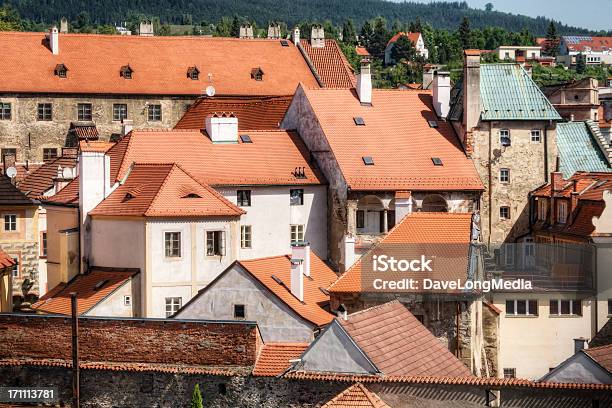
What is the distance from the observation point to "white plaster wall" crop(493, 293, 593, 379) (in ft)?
174

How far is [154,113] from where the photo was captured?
266 feet

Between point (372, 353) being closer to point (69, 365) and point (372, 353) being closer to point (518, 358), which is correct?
point (69, 365)

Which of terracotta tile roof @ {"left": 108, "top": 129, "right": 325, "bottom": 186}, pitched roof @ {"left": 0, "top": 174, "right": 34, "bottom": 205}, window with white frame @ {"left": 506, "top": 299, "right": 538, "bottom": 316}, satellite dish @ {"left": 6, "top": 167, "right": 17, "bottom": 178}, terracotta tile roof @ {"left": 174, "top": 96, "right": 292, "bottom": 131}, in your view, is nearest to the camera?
window with white frame @ {"left": 506, "top": 299, "right": 538, "bottom": 316}

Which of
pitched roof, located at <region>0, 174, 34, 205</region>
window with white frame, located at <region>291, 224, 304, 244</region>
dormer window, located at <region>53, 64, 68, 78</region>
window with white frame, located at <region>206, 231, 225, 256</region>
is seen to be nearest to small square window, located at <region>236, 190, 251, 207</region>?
window with white frame, located at <region>291, 224, 304, 244</region>

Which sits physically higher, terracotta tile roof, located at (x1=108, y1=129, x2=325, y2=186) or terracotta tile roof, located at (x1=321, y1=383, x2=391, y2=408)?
terracotta tile roof, located at (x1=108, y1=129, x2=325, y2=186)

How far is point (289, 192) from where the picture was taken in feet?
188

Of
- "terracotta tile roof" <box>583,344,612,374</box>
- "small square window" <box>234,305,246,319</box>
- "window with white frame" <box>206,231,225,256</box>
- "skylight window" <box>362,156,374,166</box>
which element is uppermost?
"skylight window" <box>362,156,374,166</box>

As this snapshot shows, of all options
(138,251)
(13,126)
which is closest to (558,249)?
(138,251)

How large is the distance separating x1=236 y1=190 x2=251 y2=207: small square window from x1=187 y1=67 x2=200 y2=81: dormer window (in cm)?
2789

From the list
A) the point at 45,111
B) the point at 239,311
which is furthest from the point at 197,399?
the point at 45,111

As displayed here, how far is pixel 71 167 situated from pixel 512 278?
18143 mm

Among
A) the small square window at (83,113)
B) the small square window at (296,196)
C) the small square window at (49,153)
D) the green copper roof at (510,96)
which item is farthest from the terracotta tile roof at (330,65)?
the small square window at (296,196)

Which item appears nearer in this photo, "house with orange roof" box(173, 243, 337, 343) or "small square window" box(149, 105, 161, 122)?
"house with orange roof" box(173, 243, 337, 343)

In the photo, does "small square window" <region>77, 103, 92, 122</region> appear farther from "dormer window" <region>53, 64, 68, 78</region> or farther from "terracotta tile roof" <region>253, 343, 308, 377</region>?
"terracotta tile roof" <region>253, 343, 308, 377</region>
